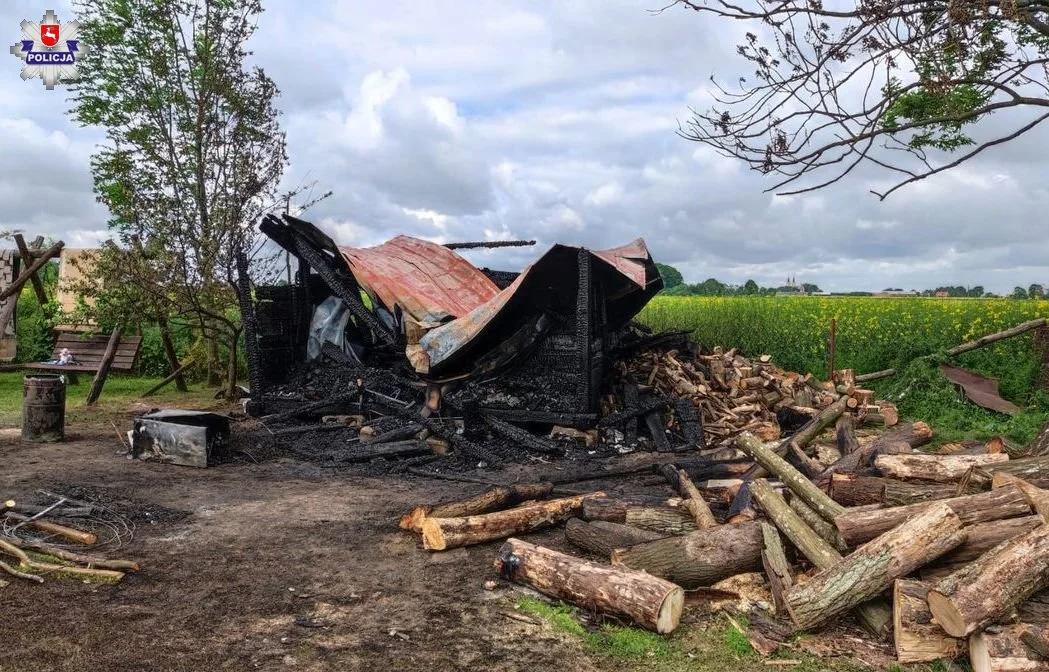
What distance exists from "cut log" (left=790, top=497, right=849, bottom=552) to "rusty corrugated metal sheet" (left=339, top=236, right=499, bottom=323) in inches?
224

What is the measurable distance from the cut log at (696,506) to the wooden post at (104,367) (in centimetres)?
1059

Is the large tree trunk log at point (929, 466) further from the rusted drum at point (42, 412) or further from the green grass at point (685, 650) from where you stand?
the rusted drum at point (42, 412)

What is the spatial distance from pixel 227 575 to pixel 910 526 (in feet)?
15.0

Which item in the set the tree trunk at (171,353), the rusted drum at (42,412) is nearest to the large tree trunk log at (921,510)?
the rusted drum at (42,412)

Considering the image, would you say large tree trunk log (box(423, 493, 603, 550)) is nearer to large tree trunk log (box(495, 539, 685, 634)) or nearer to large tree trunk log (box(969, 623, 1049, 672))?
large tree trunk log (box(495, 539, 685, 634))

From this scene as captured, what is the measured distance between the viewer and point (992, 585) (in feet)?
13.8

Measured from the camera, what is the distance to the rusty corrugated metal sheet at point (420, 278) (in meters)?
10.6

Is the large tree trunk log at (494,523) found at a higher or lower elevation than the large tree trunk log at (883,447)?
lower

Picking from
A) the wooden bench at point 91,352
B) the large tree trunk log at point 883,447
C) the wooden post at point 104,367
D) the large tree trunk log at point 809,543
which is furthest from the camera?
the wooden bench at point 91,352

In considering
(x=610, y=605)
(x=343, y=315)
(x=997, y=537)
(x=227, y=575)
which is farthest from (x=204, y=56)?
(x=997, y=537)

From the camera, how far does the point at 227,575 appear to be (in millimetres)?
5422

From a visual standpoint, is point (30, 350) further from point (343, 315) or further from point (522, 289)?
point (522, 289)

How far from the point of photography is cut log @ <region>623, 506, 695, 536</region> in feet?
20.0

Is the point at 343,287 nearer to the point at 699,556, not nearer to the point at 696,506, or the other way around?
the point at 696,506
